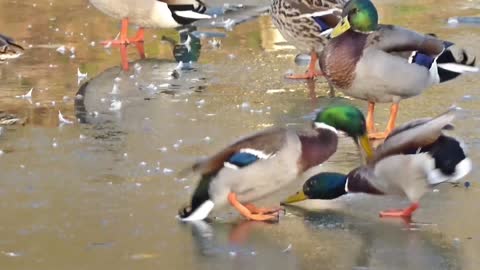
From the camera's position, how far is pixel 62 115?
8805 mm

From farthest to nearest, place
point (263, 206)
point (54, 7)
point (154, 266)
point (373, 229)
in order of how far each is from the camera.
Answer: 1. point (54, 7)
2. point (263, 206)
3. point (373, 229)
4. point (154, 266)

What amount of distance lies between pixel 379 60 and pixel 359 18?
37cm

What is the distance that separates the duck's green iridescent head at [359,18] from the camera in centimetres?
812

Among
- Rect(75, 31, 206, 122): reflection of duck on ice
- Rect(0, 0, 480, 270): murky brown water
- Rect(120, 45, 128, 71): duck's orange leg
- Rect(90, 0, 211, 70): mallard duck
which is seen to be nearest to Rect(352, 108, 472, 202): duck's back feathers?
Rect(0, 0, 480, 270): murky brown water

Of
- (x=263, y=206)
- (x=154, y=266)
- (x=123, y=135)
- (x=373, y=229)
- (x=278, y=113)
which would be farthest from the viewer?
(x=278, y=113)

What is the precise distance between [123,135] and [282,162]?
2220mm

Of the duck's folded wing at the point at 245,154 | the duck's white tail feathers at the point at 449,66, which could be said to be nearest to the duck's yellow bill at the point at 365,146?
the duck's folded wing at the point at 245,154

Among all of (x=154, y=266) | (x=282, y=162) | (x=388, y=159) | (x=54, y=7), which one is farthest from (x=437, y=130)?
(x=54, y=7)

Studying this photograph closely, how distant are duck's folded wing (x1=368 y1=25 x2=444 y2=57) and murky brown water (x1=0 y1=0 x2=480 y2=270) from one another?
21.4 inches

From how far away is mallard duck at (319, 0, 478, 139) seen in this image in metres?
7.95

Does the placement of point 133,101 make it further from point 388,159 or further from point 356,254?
point 356,254

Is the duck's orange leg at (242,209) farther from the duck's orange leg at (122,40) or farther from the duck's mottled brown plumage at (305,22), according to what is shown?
the duck's orange leg at (122,40)

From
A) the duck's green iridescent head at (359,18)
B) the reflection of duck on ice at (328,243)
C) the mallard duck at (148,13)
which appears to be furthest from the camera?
the mallard duck at (148,13)

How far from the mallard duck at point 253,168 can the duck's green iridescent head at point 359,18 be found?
203 centimetres
